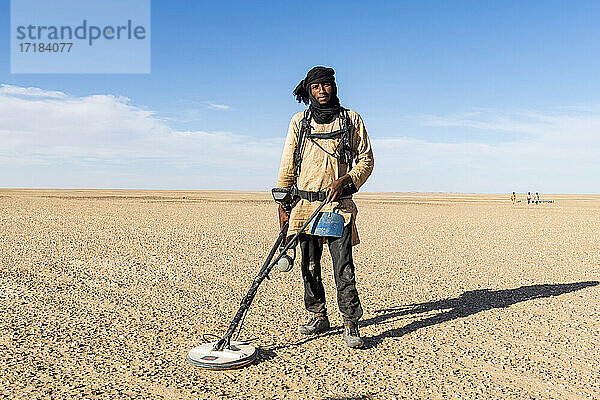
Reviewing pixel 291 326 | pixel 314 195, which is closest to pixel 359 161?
pixel 314 195

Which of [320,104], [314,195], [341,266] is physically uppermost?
[320,104]

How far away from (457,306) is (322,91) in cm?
399

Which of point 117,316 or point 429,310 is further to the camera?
point 429,310

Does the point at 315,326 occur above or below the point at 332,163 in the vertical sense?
below

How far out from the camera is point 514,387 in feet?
14.8

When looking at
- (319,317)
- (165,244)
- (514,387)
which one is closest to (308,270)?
(319,317)

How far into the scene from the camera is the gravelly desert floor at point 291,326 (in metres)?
4.49

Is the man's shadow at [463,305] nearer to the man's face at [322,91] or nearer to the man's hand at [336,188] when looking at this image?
the man's hand at [336,188]

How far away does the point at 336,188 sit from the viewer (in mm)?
5066

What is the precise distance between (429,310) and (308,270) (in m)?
2.45

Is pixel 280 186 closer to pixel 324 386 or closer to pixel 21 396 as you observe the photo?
pixel 324 386

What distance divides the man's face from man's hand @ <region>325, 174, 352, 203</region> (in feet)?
2.67

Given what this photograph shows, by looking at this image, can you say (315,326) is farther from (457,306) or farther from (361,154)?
(457,306)

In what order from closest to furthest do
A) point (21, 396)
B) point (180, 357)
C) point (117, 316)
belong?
point (21, 396) < point (180, 357) < point (117, 316)
